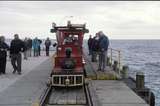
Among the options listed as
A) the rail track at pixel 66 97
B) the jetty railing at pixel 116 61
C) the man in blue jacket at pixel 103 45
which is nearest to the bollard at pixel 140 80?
the jetty railing at pixel 116 61

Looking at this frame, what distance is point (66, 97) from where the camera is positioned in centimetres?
1823

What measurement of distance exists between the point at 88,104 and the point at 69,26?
6.19m

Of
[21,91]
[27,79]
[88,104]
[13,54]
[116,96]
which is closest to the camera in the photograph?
[88,104]

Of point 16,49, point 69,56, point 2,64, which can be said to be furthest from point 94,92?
point 2,64

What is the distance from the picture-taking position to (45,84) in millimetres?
21219

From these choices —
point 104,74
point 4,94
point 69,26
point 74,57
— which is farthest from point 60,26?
point 4,94

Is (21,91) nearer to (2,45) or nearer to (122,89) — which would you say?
(122,89)

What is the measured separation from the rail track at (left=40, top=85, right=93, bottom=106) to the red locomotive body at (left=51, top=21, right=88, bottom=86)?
37 cm

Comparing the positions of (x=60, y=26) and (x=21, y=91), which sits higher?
(x=60, y=26)

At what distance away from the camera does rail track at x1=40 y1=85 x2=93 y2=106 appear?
16752 mm

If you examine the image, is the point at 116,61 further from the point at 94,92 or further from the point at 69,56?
the point at 94,92

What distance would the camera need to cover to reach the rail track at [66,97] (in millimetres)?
16752

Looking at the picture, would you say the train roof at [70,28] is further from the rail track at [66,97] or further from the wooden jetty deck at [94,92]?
the rail track at [66,97]

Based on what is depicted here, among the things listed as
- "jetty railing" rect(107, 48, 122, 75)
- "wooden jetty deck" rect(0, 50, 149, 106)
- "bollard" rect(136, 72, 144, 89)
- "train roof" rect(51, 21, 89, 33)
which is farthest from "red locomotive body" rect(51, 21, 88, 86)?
"jetty railing" rect(107, 48, 122, 75)
